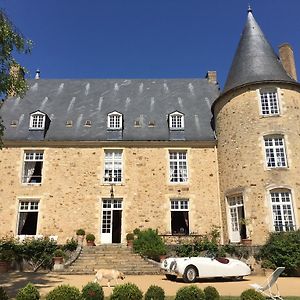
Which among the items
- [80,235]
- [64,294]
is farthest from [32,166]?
[64,294]

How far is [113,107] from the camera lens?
72.9 feet

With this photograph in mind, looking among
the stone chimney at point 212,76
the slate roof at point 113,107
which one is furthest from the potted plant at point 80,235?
the stone chimney at point 212,76

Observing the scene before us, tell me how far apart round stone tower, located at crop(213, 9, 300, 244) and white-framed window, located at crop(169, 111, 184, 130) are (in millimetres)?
2294

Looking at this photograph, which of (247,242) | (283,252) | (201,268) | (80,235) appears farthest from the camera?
(80,235)

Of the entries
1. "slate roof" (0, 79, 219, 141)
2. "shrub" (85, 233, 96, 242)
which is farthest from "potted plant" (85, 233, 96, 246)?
"slate roof" (0, 79, 219, 141)

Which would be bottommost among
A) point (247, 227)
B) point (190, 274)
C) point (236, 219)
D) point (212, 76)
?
point (190, 274)

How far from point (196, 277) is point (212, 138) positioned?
9.78 metres

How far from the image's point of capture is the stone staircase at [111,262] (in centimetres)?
1387

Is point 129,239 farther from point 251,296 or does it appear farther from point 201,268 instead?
point 251,296

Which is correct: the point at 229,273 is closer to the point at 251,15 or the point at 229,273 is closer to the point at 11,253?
the point at 11,253

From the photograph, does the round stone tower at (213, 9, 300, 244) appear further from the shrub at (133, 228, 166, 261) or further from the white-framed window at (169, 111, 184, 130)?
the shrub at (133, 228, 166, 261)

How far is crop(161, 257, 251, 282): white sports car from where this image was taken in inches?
435

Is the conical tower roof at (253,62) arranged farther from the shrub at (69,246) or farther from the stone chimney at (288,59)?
the shrub at (69,246)

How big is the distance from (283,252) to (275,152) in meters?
4.99
